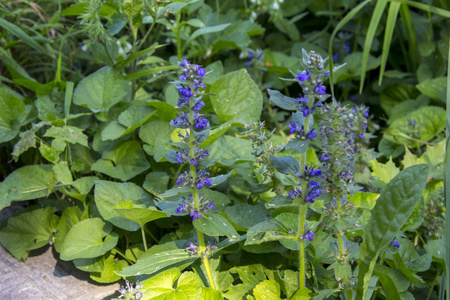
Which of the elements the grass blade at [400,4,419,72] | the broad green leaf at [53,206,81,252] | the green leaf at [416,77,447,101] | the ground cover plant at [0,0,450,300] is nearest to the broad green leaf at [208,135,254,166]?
the ground cover plant at [0,0,450,300]

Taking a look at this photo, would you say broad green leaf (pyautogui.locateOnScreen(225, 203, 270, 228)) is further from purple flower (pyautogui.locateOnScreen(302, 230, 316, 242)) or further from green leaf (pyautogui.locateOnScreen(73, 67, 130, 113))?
green leaf (pyautogui.locateOnScreen(73, 67, 130, 113))

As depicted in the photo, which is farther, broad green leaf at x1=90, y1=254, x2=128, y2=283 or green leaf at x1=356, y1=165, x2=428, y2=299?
broad green leaf at x1=90, y1=254, x2=128, y2=283

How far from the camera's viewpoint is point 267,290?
5.35 feet

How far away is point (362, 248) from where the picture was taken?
1502mm

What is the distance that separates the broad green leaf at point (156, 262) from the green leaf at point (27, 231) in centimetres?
70

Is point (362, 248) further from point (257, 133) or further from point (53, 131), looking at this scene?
point (53, 131)

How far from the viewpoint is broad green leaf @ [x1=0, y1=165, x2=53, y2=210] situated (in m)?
2.08

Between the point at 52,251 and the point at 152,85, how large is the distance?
117 centimetres

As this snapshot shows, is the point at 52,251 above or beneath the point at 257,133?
beneath

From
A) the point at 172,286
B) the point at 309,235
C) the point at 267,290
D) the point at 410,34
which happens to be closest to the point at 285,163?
the point at 309,235

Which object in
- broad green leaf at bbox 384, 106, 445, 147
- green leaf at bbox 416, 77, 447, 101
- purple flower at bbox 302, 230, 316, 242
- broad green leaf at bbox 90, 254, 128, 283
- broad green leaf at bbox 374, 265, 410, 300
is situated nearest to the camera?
purple flower at bbox 302, 230, 316, 242

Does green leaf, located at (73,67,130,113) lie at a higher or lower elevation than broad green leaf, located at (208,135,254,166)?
higher

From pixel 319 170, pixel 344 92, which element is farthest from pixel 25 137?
pixel 344 92

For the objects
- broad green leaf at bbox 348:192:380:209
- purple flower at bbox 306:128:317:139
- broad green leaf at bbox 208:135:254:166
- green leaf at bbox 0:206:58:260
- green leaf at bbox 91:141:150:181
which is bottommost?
green leaf at bbox 0:206:58:260
